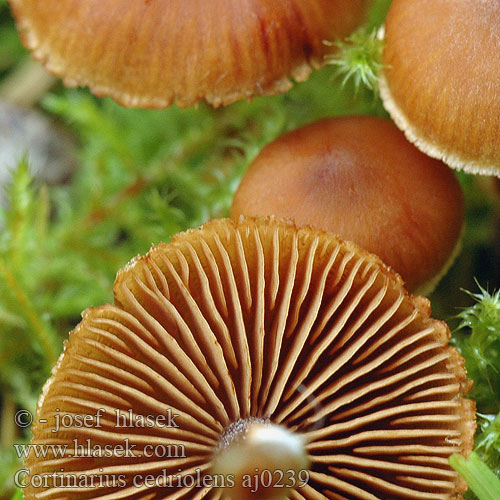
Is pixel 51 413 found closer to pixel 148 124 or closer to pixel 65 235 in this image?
pixel 65 235

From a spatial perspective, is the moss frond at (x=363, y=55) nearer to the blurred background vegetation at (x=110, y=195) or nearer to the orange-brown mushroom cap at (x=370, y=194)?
the blurred background vegetation at (x=110, y=195)

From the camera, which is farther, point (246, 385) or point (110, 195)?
point (110, 195)

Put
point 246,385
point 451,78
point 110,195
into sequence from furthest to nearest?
point 110,195 → point 451,78 → point 246,385

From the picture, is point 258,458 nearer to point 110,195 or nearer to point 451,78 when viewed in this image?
point 451,78

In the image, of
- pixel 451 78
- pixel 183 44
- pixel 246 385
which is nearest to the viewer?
pixel 246 385

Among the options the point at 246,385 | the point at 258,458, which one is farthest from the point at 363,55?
the point at 258,458

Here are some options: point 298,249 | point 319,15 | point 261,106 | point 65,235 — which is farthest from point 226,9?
point 65,235

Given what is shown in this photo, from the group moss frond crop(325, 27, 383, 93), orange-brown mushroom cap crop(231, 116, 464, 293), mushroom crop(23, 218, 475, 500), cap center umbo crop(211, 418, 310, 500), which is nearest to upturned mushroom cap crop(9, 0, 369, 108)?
moss frond crop(325, 27, 383, 93)

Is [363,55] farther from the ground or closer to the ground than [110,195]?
farther from the ground
